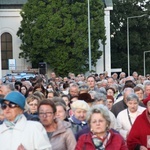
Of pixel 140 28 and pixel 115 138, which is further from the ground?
pixel 140 28

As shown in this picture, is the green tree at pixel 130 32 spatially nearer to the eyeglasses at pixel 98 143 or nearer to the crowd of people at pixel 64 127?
the crowd of people at pixel 64 127

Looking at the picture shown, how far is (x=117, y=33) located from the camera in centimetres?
7450

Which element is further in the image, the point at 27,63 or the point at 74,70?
the point at 27,63

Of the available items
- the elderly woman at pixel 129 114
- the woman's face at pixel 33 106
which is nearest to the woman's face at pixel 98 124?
the elderly woman at pixel 129 114

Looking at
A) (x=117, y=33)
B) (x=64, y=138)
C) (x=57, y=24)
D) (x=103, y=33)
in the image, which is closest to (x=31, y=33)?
(x=57, y=24)

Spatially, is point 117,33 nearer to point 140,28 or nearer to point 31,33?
point 140,28

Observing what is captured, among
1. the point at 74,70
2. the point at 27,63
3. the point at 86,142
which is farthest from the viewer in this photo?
the point at 27,63

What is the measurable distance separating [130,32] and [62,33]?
19.7 meters

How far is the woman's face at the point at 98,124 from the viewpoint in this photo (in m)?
6.91

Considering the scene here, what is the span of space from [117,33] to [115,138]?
6799 centimetres

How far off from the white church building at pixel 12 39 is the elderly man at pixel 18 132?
5489 cm

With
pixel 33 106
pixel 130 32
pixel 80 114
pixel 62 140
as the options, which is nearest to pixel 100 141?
pixel 62 140

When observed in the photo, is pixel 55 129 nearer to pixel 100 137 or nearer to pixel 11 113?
pixel 100 137

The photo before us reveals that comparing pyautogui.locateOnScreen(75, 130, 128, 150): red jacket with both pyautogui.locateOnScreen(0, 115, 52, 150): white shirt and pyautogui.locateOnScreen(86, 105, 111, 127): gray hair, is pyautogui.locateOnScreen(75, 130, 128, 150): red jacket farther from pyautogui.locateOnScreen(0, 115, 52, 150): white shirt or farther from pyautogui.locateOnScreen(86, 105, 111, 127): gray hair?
pyautogui.locateOnScreen(0, 115, 52, 150): white shirt
